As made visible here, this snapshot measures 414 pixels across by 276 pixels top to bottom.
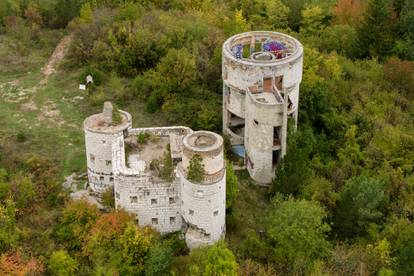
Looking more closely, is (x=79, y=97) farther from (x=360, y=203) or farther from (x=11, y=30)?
(x=360, y=203)

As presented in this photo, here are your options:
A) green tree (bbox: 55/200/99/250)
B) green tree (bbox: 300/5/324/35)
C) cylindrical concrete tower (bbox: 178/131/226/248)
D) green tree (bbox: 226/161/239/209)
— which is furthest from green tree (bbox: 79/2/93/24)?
cylindrical concrete tower (bbox: 178/131/226/248)

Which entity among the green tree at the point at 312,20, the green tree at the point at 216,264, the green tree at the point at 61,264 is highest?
the green tree at the point at 312,20

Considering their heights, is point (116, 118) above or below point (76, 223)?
above

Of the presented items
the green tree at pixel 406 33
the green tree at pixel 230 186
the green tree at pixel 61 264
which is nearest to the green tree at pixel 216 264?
the green tree at pixel 230 186

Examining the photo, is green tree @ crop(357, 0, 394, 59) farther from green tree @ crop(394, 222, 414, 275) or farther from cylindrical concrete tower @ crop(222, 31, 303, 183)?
green tree @ crop(394, 222, 414, 275)

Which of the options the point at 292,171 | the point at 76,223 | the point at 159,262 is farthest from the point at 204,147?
the point at 76,223

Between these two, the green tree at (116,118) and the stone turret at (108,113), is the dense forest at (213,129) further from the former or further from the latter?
the green tree at (116,118)

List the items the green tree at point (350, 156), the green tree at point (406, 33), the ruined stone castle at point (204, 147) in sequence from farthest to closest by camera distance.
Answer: the green tree at point (406, 33)
the green tree at point (350, 156)
the ruined stone castle at point (204, 147)

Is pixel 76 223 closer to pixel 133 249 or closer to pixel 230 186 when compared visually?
pixel 133 249
